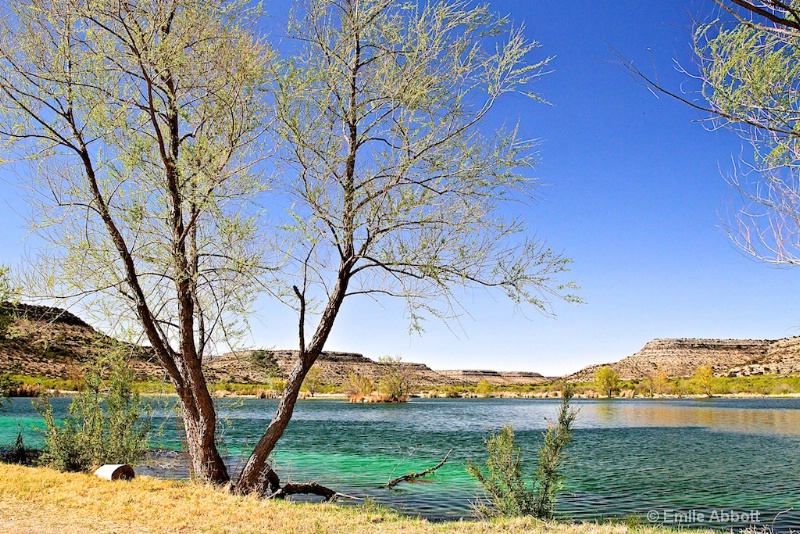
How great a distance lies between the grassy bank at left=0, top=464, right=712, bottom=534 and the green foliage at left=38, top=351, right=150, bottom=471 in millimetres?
1772

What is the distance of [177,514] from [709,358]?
11930cm

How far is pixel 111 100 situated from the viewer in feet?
28.3

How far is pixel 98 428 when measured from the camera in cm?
1062

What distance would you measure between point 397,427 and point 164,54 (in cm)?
2590

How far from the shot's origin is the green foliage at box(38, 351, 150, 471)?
10.5 metres

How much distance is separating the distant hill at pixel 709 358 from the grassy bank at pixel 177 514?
98.7m

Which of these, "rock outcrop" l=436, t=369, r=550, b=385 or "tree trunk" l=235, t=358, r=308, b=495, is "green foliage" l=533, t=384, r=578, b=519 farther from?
"rock outcrop" l=436, t=369, r=550, b=385

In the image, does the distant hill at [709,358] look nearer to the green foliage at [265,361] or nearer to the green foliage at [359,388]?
the green foliage at [359,388]

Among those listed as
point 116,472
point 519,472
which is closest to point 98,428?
point 116,472

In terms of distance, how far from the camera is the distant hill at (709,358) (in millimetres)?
94812

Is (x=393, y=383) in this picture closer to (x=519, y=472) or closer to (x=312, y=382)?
(x=312, y=382)

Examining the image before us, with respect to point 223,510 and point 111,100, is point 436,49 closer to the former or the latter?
point 111,100

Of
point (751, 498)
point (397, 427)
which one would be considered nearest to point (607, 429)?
point (397, 427)

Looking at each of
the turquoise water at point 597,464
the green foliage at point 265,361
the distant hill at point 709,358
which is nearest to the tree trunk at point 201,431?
the turquoise water at point 597,464
